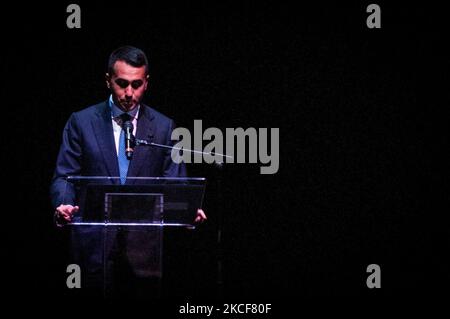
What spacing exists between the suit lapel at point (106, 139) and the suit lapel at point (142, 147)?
0.35 ft

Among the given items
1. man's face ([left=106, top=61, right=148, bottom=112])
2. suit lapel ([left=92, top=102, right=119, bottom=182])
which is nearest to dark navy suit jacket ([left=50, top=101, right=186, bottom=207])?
suit lapel ([left=92, top=102, right=119, bottom=182])

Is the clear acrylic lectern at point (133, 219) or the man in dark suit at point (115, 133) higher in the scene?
the man in dark suit at point (115, 133)

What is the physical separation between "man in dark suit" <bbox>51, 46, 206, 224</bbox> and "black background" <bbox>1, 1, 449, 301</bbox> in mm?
788

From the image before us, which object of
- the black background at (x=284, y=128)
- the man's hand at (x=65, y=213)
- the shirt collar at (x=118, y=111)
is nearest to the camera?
the man's hand at (x=65, y=213)

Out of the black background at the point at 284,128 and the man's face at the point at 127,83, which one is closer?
the man's face at the point at 127,83

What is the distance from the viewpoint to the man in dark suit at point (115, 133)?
3744 millimetres

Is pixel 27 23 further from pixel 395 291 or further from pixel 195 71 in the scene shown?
pixel 395 291

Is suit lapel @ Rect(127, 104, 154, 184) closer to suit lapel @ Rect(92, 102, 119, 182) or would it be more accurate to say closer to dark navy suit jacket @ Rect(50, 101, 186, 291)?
dark navy suit jacket @ Rect(50, 101, 186, 291)

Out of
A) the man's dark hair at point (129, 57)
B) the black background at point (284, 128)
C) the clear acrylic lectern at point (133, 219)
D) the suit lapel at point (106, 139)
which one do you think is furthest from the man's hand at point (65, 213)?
the black background at point (284, 128)

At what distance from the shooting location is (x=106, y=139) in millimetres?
3773

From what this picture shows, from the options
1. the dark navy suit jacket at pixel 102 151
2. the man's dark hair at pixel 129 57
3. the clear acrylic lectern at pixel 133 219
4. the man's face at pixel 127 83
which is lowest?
the clear acrylic lectern at pixel 133 219

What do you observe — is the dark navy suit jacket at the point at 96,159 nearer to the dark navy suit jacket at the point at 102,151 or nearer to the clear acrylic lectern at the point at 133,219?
the dark navy suit jacket at the point at 102,151

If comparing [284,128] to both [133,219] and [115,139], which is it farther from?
[133,219]

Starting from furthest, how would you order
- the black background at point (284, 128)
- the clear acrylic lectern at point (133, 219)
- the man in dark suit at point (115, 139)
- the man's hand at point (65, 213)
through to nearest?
1. the black background at point (284, 128)
2. the man in dark suit at point (115, 139)
3. the man's hand at point (65, 213)
4. the clear acrylic lectern at point (133, 219)
